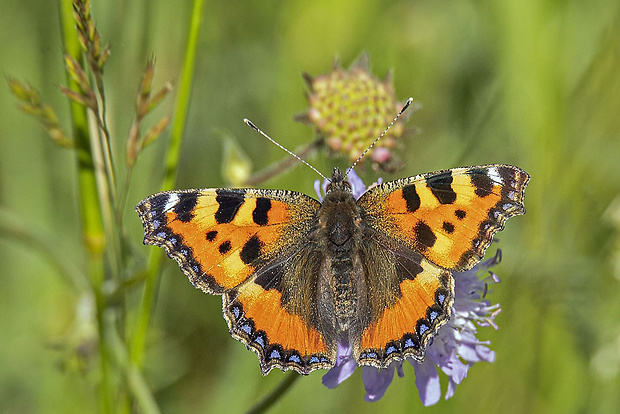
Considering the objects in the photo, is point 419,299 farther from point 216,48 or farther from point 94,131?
point 216,48

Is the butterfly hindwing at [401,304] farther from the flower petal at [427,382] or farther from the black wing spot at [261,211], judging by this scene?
the black wing spot at [261,211]

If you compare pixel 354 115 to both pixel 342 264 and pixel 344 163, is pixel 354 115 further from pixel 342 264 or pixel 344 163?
pixel 342 264

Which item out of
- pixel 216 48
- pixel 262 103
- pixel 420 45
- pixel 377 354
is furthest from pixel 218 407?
pixel 420 45

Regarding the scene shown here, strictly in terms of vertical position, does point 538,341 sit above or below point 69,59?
below

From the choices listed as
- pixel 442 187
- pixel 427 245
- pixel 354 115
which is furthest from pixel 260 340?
pixel 354 115

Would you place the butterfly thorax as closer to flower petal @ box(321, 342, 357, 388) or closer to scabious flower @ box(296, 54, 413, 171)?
flower petal @ box(321, 342, 357, 388)

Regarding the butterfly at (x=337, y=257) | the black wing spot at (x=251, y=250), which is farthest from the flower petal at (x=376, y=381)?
the black wing spot at (x=251, y=250)
